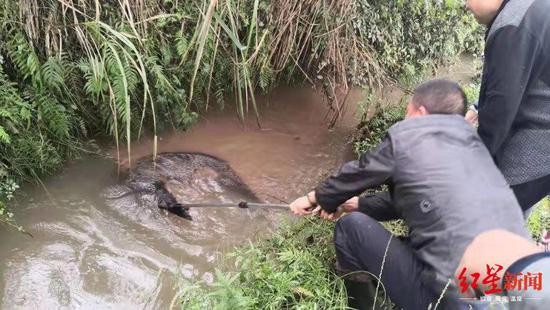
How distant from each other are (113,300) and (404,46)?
4.13 metres

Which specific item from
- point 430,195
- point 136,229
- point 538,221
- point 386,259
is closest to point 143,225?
point 136,229

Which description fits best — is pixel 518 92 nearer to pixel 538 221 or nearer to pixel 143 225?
pixel 538 221

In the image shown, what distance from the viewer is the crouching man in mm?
1918

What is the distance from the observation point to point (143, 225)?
3.43 metres

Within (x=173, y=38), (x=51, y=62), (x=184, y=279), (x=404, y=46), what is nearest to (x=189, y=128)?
(x=173, y=38)

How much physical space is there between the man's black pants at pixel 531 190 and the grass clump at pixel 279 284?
3.55 feet

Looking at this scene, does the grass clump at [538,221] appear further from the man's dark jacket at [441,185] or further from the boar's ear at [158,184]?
the boar's ear at [158,184]

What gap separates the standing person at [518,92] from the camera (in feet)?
6.81

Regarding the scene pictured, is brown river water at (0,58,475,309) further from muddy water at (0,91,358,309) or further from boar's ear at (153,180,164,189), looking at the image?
boar's ear at (153,180,164,189)

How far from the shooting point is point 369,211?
266 cm

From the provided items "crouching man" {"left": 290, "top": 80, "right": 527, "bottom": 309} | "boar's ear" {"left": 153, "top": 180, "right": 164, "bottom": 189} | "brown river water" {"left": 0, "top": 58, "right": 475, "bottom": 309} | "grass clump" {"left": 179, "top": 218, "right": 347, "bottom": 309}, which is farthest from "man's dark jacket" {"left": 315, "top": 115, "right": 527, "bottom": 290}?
"boar's ear" {"left": 153, "top": 180, "right": 164, "bottom": 189}

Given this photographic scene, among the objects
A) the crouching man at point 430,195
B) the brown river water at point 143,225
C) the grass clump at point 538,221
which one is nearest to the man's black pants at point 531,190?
the crouching man at point 430,195

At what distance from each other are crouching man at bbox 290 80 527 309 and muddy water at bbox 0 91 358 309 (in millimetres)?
1286

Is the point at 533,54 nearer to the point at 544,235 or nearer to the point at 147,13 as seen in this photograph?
the point at 544,235
